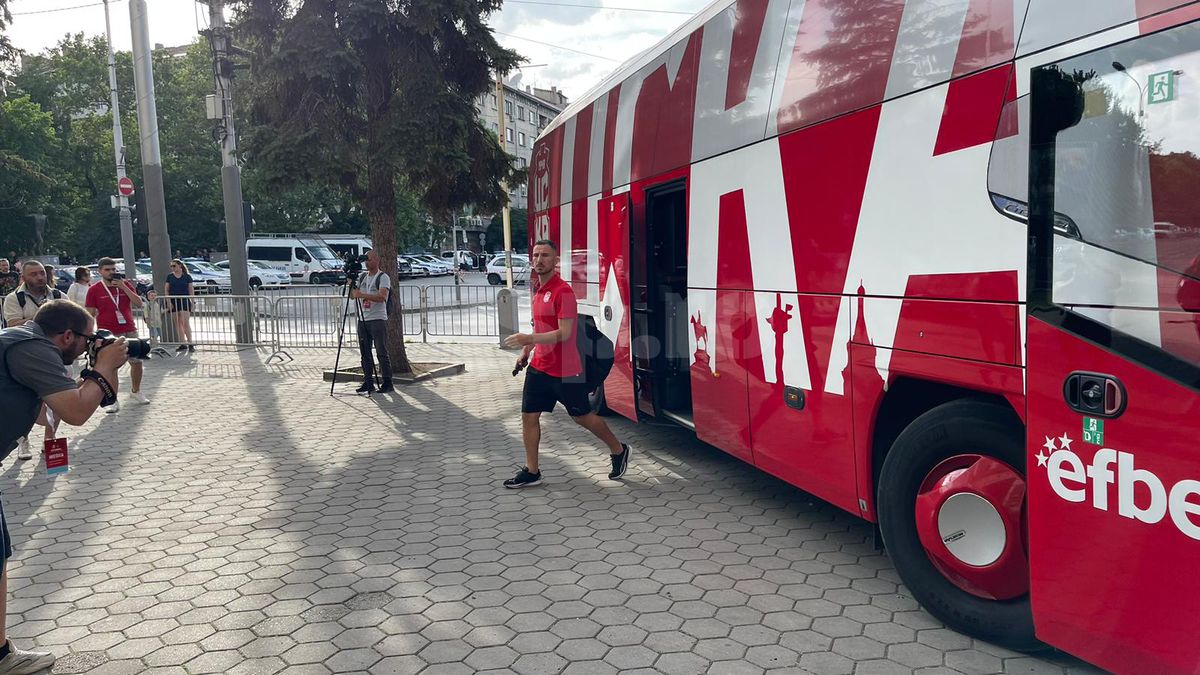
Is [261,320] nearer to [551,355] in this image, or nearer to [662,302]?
[662,302]

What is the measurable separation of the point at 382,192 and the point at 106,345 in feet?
27.5

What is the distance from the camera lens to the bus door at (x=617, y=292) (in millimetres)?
7168

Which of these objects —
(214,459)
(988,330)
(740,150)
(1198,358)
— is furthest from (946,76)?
(214,459)

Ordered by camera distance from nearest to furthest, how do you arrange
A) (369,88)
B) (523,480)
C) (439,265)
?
(523,480) < (369,88) < (439,265)

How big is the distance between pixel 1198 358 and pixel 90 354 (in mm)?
3935

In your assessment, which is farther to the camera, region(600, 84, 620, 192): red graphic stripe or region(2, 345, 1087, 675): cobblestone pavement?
region(600, 84, 620, 192): red graphic stripe

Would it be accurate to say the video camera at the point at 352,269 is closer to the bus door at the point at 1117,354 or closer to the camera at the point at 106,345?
the camera at the point at 106,345

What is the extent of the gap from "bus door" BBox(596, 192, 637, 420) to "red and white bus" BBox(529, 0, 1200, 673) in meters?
A: 1.49

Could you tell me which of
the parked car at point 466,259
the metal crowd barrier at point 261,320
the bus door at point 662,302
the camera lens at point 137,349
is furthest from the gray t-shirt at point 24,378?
the parked car at point 466,259

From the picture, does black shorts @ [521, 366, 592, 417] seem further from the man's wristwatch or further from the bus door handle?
the bus door handle

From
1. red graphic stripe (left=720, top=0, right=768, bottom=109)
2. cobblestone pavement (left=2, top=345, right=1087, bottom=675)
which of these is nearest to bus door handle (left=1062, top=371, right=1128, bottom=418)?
cobblestone pavement (left=2, top=345, right=1087, bottom=675)

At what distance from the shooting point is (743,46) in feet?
17.2

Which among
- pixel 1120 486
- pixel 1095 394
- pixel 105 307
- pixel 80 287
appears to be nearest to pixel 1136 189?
pixel 1095 394

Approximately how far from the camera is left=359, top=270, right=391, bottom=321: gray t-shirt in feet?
34.6
